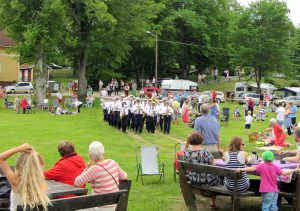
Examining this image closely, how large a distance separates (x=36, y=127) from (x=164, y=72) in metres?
48.9

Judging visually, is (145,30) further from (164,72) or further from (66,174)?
Answer: (66,174)

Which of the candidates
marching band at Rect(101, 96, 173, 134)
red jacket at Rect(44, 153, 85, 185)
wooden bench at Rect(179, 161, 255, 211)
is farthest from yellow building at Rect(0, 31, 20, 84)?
red jacket at Rect(44, 153, 85, 185)

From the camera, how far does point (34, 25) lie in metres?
43.4

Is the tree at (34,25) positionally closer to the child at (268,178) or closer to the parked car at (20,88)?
the parked car at (20,88)

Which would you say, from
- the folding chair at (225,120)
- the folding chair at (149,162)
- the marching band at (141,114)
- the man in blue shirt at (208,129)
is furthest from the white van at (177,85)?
the man in blue shirt at (208,129)

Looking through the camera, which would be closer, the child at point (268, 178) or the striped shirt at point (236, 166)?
the child at point (268, 178)

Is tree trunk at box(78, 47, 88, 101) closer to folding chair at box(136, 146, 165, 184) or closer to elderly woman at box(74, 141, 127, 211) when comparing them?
folding chair at box(136, 146, 165, 184)

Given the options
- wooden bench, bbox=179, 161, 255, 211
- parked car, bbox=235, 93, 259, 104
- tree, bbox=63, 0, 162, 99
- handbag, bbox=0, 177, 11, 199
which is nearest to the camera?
handbag, bbox=0, 177, 11, 199

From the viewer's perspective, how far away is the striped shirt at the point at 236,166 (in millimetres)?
9336

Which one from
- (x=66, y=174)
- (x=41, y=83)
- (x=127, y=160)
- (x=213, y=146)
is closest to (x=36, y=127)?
(x=127, y=160)

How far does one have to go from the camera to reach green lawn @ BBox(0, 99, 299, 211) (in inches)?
472

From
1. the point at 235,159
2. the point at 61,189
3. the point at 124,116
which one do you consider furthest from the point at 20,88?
the point at 61,189

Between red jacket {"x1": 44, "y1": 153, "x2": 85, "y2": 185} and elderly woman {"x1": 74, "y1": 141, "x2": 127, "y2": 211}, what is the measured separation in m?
0.32

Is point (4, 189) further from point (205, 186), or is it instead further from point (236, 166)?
point (236, 166)
